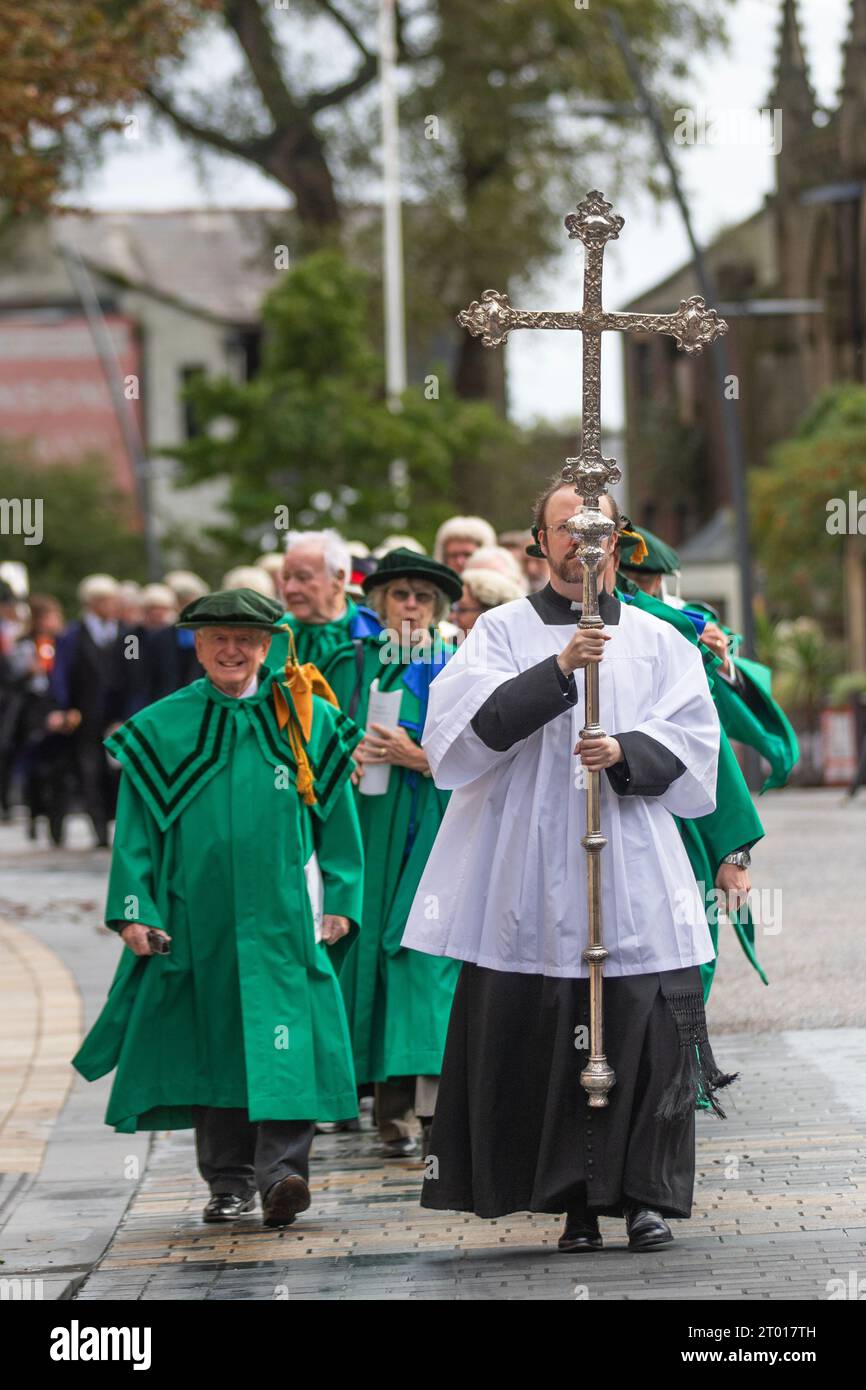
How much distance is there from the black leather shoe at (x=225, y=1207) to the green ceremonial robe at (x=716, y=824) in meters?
1.39

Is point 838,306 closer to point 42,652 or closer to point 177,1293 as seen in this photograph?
point 42,652

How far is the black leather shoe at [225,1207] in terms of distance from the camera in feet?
22.3

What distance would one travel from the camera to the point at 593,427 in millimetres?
6172

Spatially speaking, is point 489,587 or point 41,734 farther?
point 41,734

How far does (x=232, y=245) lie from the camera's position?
6612cm

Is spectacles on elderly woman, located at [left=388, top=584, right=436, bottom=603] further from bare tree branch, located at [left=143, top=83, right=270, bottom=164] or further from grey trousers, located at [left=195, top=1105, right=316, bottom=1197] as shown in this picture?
bare tree branch, located at [left=143, top=83, right=270, bottom=164]

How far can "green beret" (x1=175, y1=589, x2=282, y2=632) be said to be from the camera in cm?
675

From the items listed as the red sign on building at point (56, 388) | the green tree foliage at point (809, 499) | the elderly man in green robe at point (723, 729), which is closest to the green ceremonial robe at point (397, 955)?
the elderly man in green robe at point (723, 729)

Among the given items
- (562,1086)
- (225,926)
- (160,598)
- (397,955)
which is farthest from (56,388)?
(562,1086)

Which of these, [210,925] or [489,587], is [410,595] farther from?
[210,925]

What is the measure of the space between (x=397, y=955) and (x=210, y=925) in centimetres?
118

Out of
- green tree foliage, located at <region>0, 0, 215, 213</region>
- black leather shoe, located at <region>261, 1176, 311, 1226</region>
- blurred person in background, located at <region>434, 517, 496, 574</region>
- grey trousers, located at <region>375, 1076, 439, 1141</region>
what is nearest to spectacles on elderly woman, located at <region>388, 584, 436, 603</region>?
grey trousers, located at <region>375, 1076, 439, 1141</region>

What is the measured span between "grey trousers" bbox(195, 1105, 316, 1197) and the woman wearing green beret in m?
0.89

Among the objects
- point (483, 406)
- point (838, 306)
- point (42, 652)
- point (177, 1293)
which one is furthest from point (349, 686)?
point (838, 306)
